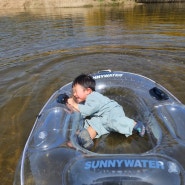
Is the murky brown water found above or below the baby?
below

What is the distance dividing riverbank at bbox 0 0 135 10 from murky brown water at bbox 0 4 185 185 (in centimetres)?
2193

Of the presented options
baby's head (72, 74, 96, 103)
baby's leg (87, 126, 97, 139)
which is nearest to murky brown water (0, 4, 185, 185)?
baby's leg (87, 126, 97, 139)

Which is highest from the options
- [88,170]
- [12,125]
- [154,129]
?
[88,170]

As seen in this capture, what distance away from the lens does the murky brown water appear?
13.6 ft

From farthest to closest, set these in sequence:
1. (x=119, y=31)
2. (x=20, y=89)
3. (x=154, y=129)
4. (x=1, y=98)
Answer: (x=119, y=31)
(x=20, y=89)
(x=1, y=98)
(x=154, y=129)

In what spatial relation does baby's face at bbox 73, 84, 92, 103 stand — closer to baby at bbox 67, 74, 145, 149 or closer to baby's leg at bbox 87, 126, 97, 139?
baby at bbox 67, 74, 145, 149

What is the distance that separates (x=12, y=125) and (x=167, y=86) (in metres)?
3.06

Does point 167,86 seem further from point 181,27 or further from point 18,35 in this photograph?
point 18,35

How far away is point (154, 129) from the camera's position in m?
3.14

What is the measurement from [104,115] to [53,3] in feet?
107

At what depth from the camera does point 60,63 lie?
7.11 m

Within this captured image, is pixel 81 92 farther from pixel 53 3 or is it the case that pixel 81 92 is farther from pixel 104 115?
pixel 53 3

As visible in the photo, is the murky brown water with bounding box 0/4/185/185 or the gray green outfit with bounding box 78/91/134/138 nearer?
the gray green outfit with bounding box 78/91/134/138

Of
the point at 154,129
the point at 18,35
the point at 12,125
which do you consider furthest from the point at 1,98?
the point at 18,35
